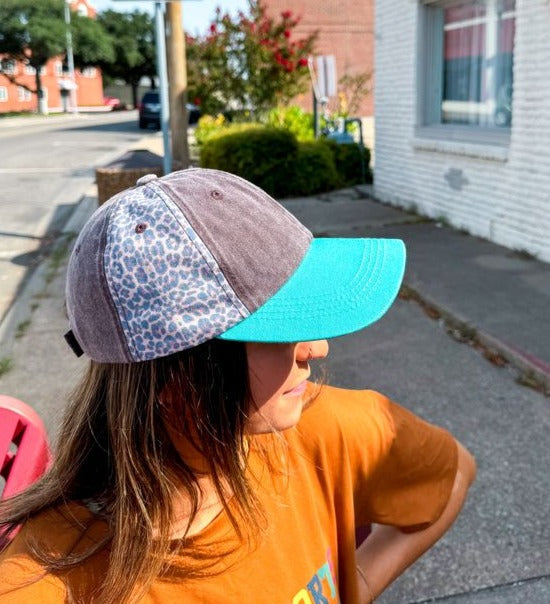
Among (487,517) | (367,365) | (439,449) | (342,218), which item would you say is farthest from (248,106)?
(439,449)

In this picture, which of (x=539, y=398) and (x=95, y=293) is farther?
(x=539, y=398)

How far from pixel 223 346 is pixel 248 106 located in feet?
54.1

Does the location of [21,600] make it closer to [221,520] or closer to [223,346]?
[221,520]

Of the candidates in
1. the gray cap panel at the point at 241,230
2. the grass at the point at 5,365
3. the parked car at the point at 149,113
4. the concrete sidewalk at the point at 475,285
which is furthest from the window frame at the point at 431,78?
the parked car at the point at 149,113

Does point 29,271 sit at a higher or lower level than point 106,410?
lower

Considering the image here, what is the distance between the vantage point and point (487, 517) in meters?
3.01

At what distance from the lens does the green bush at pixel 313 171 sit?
11.5 metres

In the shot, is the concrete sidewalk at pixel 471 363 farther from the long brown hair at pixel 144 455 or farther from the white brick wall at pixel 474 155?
Result: the long brown hair at pixel 144 455

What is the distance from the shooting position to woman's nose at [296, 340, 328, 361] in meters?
1.17

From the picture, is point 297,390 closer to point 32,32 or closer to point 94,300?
point 94,300

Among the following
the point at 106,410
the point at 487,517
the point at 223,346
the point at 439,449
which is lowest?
the point at 487,517

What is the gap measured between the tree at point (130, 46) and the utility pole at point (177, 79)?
7165 centimetres

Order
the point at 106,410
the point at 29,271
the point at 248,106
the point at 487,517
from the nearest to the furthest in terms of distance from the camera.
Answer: the point at 106,410 < the point at 487,517 < the point at 29,271 < the point at 248,106

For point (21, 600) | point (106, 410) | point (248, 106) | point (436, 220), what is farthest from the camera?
point (248, 106)
